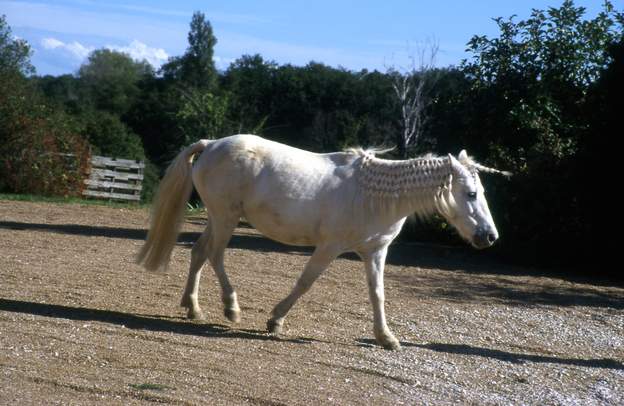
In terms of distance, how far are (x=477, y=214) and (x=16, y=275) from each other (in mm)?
5217

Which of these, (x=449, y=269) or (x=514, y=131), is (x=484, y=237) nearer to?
(x=449, y=269)

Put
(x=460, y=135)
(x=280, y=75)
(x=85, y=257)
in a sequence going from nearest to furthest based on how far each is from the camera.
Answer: (x=85, y=257) → (x=460, y=135) → (x=280, y=75)

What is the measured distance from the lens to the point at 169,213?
824 centimetres

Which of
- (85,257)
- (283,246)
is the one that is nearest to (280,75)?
(283,246)

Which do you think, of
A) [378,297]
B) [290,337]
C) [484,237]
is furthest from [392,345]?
[484,237]

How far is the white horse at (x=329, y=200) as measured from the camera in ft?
24.2

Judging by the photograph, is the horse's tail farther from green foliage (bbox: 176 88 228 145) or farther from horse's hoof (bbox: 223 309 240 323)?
green foliage (bbox: 176 88 228 145)

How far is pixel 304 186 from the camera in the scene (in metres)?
7.52

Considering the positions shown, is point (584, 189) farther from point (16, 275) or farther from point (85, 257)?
point (16, 275)

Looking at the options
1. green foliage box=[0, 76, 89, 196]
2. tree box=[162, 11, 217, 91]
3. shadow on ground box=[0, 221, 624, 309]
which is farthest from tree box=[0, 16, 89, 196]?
tree box=[162, 11, 217, 91]

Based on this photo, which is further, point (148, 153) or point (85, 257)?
point (148, 153)

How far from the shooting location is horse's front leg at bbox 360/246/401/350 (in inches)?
285

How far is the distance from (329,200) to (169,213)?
1.72 metres

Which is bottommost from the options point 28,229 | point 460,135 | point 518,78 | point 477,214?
point 28,229
